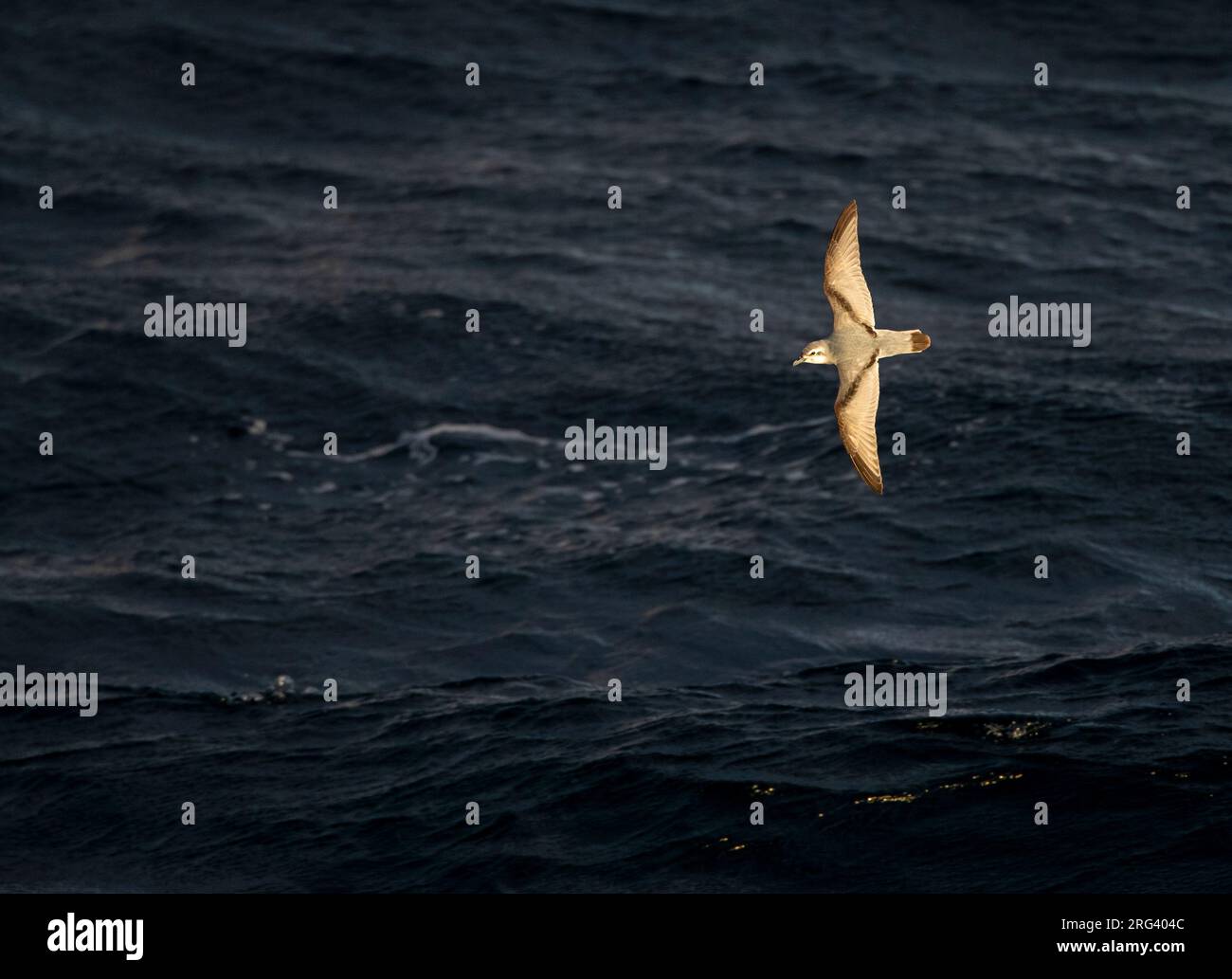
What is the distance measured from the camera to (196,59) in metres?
72.7

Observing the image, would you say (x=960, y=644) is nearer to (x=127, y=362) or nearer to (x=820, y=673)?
(x=820, y=673)

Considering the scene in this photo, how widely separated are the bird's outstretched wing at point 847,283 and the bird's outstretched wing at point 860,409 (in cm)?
61

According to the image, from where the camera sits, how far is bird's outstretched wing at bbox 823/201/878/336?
33125mm

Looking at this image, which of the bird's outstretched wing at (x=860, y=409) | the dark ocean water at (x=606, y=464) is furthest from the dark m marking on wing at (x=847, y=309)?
the dark ocean water at (x=606, y=464)

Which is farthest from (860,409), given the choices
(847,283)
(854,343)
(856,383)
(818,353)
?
(847,283)

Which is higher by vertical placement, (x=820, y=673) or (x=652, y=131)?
(x=652, y=131)

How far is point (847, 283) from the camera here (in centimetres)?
3328

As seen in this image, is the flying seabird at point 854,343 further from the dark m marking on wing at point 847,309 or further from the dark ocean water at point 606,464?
the dark ocean water at point 606,464

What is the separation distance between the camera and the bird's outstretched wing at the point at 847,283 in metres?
33.1

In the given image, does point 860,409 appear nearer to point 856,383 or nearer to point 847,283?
point 856,383

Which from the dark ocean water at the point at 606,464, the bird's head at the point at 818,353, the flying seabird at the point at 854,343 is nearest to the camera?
the flying seabird at the point at 854,343

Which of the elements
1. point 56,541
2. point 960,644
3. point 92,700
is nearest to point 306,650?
point 92,700

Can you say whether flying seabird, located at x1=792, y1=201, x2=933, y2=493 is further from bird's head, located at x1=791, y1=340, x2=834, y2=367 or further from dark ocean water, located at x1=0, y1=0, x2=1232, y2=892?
dark ocean water, located at x1=0, y1=0, x2=1232, y2=892
